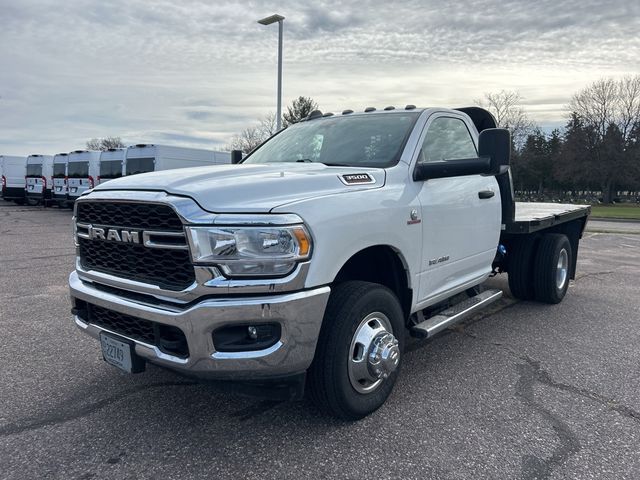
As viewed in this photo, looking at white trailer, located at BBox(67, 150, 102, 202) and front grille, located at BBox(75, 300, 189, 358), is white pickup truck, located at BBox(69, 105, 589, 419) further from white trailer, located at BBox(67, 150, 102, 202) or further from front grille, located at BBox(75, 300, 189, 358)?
white trailer, located at BBox(67, 150, 102, 202)

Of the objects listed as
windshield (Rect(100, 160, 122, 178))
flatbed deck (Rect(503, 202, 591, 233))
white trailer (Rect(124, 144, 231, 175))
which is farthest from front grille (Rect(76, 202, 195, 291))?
windshield (Rect(100, 160, 122, 178))

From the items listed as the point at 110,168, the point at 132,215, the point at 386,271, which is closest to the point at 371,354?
the point at 386,271

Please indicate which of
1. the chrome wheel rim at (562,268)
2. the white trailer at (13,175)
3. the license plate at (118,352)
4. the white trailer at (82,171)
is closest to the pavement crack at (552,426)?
the license plate at (118,352)

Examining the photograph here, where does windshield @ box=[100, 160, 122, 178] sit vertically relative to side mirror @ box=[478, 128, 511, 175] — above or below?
below

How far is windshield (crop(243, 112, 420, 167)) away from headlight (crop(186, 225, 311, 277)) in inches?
52.1

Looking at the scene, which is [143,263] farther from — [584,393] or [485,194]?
[584,393]

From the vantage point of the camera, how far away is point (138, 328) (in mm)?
2857

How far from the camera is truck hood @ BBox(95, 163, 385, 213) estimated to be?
2.60m

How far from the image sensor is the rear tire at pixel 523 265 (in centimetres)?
588

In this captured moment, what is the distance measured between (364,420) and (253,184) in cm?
159

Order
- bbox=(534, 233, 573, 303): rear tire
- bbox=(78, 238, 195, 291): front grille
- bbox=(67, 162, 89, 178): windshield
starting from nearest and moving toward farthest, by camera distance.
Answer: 1. bbox=(78, 238, 195, 291): front grille
2. bbox=(534, 233, 573, 303): rear tire
3. bbox=(67, 162, 89, 178): windshield

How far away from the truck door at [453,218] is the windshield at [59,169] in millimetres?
22375

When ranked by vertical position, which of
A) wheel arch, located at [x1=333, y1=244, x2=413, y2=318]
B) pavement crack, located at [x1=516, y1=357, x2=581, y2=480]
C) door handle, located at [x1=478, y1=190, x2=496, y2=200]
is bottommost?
pavement crack, located at [x1=516, y1=357, x2=581, y2=480]

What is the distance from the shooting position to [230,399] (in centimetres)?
342
